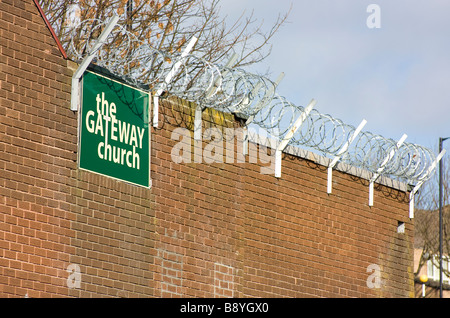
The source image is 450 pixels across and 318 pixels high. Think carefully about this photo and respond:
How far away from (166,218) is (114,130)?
1663mm

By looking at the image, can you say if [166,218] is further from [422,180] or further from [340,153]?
[422,180]

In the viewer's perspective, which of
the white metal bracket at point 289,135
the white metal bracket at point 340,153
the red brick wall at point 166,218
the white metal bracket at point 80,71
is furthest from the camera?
the white metal bracket at point 340,153

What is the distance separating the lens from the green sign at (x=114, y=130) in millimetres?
12914

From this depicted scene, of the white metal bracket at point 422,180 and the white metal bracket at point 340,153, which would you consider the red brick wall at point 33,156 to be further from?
the white metal bracket at point 422,180

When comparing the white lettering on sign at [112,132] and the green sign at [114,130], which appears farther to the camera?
the white lettering on sign at [112,132]

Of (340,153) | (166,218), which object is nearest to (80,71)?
(166,218)

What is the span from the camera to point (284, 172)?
1662 cm

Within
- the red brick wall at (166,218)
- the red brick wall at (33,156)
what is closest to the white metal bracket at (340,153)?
the red brick wall at (166,218)

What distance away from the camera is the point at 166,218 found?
14.1 metres

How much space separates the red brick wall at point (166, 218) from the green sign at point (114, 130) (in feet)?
0.56

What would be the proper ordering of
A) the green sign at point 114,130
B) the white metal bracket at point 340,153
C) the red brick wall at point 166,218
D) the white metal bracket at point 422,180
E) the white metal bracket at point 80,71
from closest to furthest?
the red brick wall at point 166,218 → the white metal bracket at point 80,71 → the green sign at point 114,130 → the white metal bracket at point 340,153 → the white metal bracket at point 422,180

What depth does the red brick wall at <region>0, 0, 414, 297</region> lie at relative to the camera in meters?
12.0
